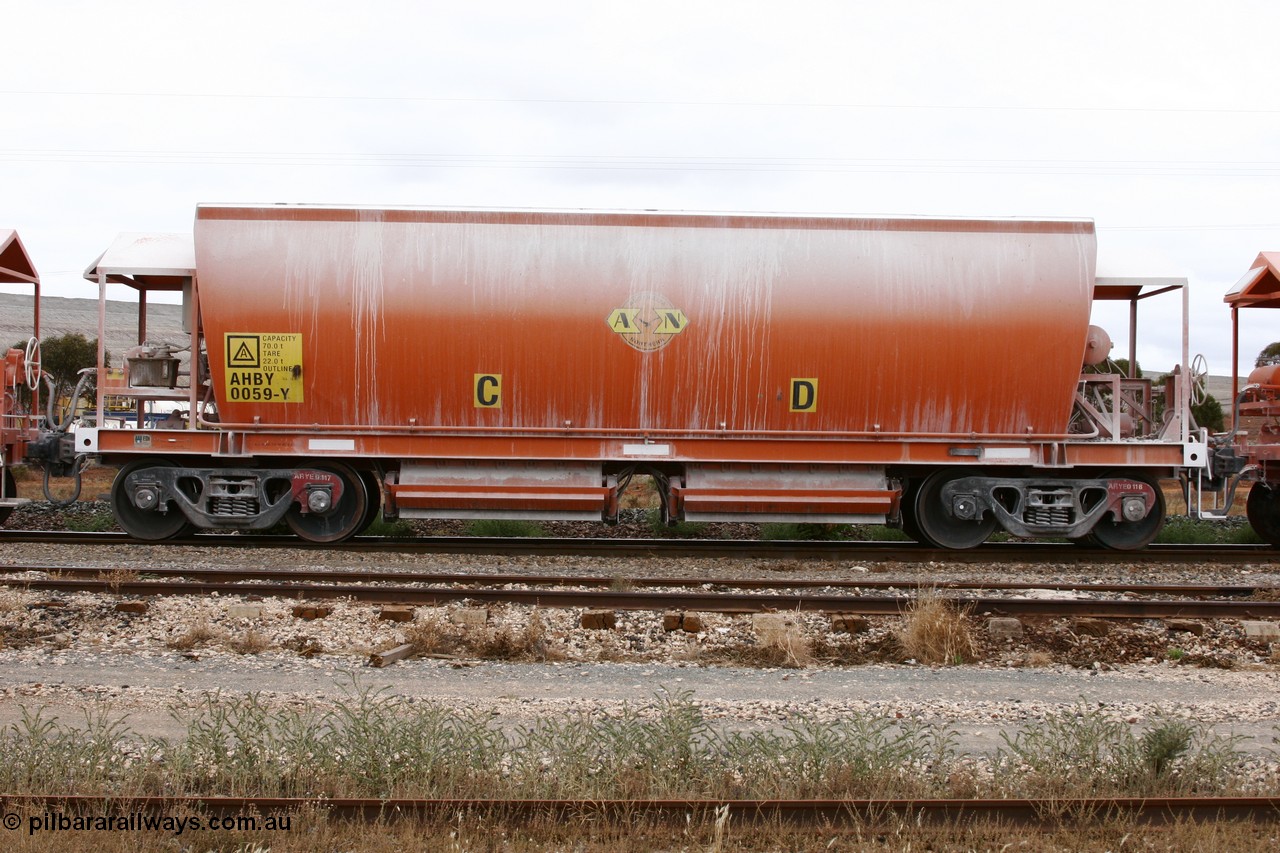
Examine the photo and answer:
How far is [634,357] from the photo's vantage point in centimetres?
1121

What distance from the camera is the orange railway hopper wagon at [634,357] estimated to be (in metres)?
11.2

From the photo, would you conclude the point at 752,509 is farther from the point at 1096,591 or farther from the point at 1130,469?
the point at 1130,469

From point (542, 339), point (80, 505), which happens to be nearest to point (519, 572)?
point (542, 339)

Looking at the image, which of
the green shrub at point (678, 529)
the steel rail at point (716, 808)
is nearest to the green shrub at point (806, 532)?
the green shrub at point (678, 529)

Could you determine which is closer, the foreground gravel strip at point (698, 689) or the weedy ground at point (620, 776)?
the weedy ground at point (620, 776)

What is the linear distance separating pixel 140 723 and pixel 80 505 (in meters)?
12.6

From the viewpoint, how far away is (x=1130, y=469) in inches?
462

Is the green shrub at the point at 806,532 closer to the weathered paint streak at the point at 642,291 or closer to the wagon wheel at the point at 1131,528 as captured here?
the weathered paint streak at the point at 642,291

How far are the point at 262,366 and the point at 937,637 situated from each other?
26.4 ft

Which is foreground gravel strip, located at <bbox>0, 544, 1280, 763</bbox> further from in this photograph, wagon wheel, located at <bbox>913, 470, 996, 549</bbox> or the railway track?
wagon wheel, located at <bbox>913, 470, 996, 549</bbox>

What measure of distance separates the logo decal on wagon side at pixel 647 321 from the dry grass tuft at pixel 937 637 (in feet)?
15.5

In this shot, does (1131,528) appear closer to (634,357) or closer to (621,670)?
(634,357)

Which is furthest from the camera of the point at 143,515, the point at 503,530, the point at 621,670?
the point at 503,530

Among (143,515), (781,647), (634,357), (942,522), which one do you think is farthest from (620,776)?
(143,515)
